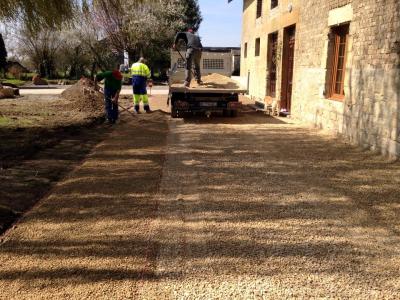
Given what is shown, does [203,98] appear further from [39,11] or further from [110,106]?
[39,11]

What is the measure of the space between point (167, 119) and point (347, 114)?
531 centimetres

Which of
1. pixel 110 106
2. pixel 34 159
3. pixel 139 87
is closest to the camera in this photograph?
pixel 34 159

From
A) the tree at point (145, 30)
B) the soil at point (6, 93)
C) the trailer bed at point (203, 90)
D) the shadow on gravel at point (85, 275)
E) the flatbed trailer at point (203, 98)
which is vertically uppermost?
the tree at point (145, 30)

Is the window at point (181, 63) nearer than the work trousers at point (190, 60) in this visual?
No

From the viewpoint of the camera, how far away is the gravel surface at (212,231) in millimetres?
3041

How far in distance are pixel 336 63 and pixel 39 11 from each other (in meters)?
6.99

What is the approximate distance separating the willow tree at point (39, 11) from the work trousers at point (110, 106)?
2.02 meters

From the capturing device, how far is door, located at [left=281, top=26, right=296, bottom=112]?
43.4 ft

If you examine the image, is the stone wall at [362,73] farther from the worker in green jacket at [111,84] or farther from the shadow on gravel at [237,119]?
the worker in green jacket at [111,84]

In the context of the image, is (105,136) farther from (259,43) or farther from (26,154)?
(259,43)

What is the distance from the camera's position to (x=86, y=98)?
15273 millimetres

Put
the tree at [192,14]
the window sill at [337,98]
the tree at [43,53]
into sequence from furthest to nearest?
1. the tree at [192,14]
2. the tree at [43,53]
3. the window sill at [337,98]

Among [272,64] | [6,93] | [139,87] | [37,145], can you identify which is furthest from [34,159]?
[6,93]

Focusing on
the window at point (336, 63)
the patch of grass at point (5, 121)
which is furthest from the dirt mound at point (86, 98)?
the window at point (336, 63)
